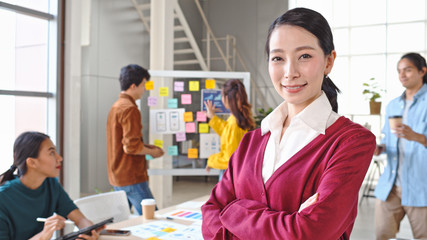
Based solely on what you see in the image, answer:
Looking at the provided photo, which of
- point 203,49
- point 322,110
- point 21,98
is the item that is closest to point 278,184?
point 322,110

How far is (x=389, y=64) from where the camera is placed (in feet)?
16.9

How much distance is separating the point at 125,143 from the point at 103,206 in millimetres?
663

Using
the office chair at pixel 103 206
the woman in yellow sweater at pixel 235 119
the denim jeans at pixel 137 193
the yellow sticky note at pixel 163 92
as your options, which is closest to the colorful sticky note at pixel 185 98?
the yellow sticky note at pixel 163 92

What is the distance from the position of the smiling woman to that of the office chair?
178 cm

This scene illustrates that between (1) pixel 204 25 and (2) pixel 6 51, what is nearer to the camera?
(2) pixel 6 51

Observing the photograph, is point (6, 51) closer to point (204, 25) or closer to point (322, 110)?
point (204, 25)

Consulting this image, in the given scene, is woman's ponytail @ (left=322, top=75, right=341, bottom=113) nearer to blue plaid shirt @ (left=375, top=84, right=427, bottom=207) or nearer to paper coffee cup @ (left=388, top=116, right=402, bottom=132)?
paper coffee cup @ (left=388, top=116, right=402, bottom=132)

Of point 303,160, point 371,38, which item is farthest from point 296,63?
point 371,38

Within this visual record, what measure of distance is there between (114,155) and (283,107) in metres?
2.50

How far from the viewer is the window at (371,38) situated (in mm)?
5004

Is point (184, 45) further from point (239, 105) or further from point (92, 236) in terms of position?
point (92, 236)

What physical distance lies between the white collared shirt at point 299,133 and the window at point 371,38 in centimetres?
448

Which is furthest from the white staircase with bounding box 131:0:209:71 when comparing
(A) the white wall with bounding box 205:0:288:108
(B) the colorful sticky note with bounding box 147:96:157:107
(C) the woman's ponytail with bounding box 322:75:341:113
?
(C) the woman's ponytail with bounding box 322:75:341:113

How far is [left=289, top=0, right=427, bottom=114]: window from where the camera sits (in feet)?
16.4
